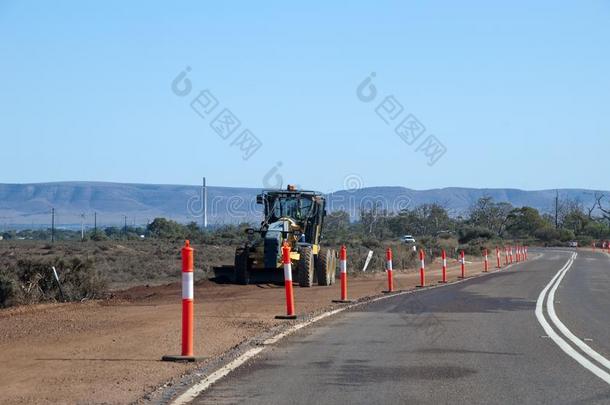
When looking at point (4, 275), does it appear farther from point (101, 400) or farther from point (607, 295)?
point (607, 295)

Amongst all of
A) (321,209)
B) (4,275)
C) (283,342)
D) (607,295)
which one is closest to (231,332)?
(283,342)

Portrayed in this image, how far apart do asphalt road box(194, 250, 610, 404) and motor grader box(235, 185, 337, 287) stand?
9251 mm

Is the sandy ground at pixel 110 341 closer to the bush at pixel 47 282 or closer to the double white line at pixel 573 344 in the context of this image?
the bush at pixel 47 282

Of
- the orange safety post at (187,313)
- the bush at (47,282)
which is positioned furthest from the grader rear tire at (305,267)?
the orange safety post at (187,313)

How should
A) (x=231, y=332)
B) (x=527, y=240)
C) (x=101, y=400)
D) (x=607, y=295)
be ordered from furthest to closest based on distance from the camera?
(x=527, y=240) → (x=607, y=295) → (x=231, y=332) → (x=101, y=400)

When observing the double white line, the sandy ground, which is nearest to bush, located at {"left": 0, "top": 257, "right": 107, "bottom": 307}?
the sandy ground

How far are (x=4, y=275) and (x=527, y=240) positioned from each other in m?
114

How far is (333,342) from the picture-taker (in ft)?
42.8

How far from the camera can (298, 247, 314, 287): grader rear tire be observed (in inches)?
1086

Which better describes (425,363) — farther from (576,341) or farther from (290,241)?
(290,241)

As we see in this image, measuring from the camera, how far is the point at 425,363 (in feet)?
36.4

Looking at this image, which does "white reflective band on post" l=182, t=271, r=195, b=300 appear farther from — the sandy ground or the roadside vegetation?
the roadside vegetation

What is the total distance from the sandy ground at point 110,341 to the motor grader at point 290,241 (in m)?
4.38

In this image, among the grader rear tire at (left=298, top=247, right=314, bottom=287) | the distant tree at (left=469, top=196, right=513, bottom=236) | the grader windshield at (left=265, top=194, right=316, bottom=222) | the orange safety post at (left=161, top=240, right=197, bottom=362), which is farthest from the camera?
the distant tree at (left=469, top=196, right=513, bottom=236)
